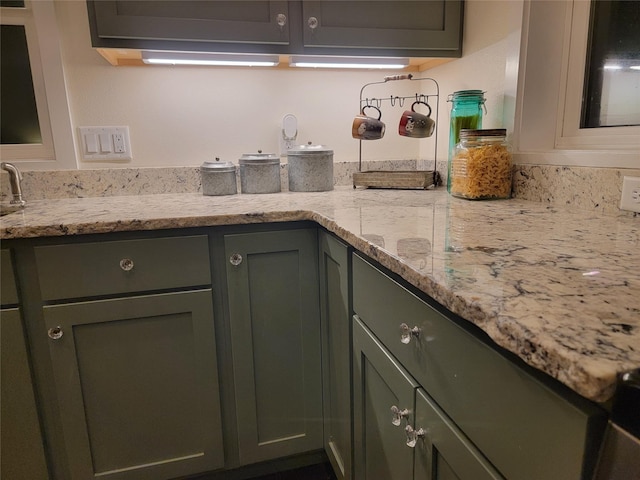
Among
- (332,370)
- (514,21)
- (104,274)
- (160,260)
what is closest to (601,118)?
(514,21)

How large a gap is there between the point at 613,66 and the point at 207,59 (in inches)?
50.9

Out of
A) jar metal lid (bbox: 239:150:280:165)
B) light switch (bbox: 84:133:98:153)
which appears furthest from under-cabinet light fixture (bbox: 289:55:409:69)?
light switch (bbox: 84:133:98:153)

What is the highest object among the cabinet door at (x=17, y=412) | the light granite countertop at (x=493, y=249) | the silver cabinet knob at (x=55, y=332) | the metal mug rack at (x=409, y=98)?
the metal mug rack at (x=409, y=98)

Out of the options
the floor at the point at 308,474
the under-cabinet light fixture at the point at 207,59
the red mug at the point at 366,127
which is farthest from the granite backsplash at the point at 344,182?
the floor at the point at 308,474

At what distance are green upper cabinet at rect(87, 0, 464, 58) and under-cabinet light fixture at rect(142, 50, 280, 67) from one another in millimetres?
119

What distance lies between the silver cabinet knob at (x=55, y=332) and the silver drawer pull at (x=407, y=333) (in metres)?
0.95

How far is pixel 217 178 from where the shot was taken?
1.58 metres

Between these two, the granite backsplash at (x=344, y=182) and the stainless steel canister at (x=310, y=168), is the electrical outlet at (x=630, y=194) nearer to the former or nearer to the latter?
the granite backsplash at (x=344, y=182)

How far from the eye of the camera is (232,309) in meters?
1.27

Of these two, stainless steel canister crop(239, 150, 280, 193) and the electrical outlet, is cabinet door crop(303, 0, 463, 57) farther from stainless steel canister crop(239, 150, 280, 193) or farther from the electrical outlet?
the electrical outlet

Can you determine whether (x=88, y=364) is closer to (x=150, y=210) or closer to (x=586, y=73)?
(x=150, y=210)

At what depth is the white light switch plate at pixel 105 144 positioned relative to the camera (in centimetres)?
164

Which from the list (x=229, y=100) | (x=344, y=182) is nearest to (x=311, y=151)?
(x=344, y=182)

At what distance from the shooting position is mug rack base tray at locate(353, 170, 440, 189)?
1.62 meters
